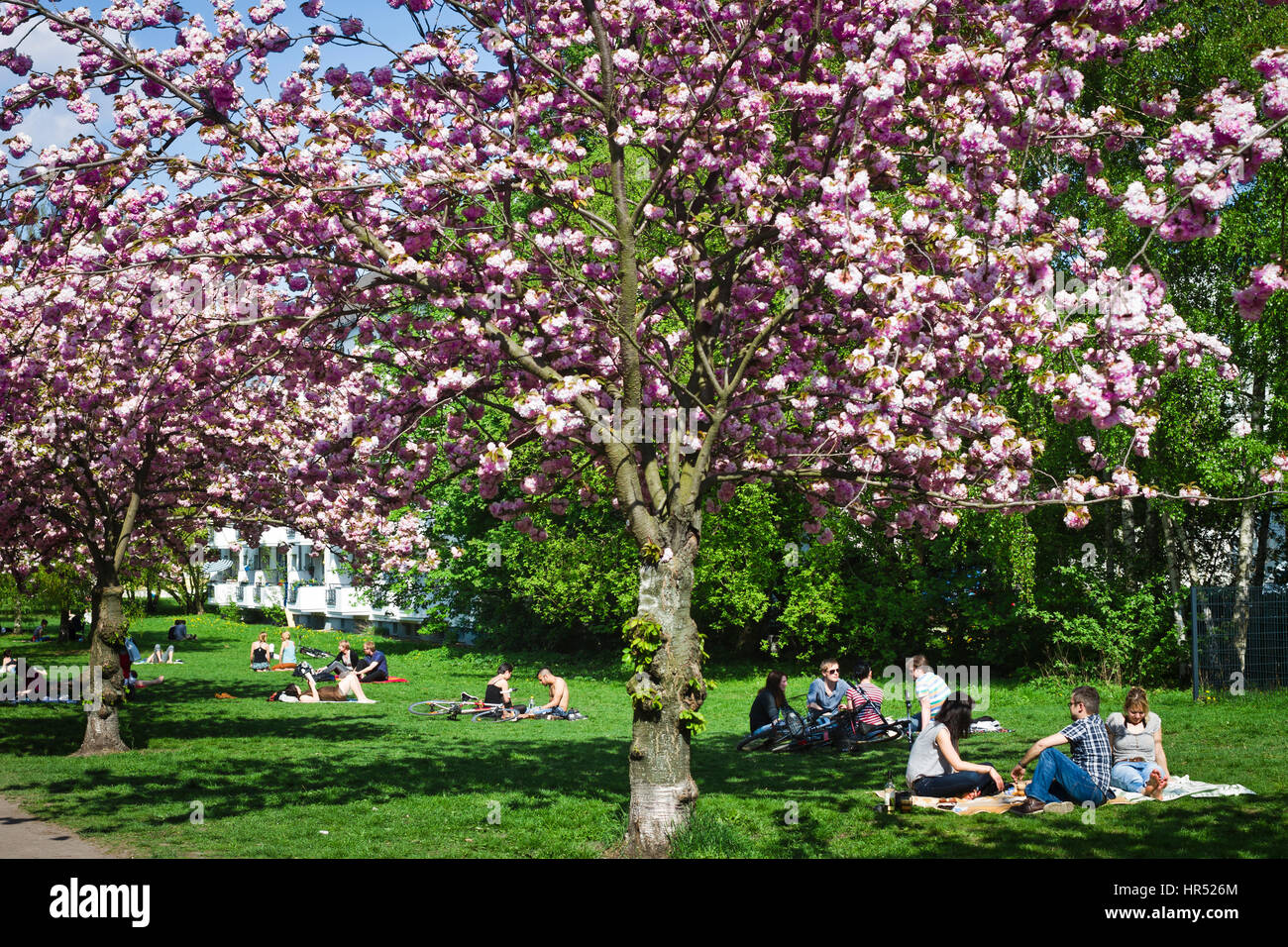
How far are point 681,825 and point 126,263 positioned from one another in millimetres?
6985

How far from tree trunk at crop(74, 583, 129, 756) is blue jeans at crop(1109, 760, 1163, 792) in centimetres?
1298

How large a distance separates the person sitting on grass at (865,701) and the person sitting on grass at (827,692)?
0.13 metres

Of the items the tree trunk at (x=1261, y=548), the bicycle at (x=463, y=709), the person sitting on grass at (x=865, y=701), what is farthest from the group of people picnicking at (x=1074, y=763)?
the tree trunk at (x=1261, y=548)

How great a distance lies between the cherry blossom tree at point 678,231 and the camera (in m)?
9.05

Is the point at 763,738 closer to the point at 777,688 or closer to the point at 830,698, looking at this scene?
the point at 777,688

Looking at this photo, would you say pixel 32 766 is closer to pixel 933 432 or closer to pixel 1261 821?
pixel 933 432

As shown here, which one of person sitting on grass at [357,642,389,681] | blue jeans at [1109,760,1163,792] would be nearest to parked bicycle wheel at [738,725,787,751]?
blue jeans at [1109,760,1163,792]

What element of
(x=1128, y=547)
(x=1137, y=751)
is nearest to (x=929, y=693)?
(x=1137, y=751)

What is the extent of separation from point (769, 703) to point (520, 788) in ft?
16.7

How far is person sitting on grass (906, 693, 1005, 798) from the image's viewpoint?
36.0ft

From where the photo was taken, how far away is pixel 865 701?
16.3 m

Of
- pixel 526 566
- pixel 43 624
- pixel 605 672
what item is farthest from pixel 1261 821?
pixel 43 624

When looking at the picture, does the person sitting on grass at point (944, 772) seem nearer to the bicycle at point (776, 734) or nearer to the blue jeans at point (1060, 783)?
the blue jeans at point (1060, 783)

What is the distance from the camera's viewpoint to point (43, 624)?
150 feet
